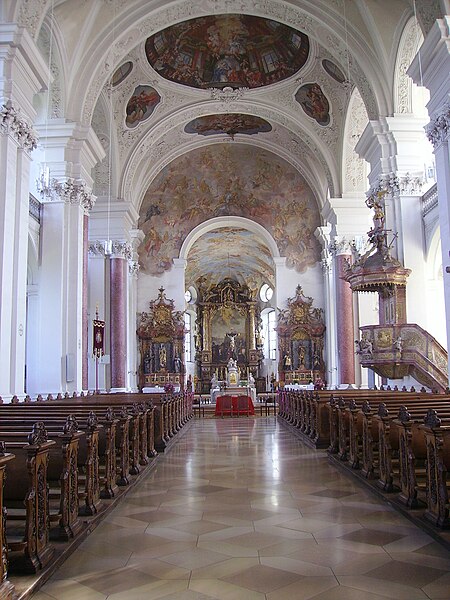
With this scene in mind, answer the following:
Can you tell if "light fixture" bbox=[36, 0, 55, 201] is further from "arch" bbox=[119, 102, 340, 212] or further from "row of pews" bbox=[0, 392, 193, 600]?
"row of pews" bbox=[0, 392, 193, 600]

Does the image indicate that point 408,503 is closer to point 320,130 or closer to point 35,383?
point 35,383

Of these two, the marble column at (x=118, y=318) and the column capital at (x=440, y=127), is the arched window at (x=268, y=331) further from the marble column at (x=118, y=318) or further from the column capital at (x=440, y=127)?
the column capital at (x=440, y=127)

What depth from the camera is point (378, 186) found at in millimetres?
13977

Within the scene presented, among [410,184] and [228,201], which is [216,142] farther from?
[410,184]

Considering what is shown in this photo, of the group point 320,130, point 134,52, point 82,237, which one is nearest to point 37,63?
point 82,237

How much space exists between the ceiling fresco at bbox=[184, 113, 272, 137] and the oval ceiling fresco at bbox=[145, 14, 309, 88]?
7.58 feet

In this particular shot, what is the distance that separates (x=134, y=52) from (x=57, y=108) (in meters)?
4.72

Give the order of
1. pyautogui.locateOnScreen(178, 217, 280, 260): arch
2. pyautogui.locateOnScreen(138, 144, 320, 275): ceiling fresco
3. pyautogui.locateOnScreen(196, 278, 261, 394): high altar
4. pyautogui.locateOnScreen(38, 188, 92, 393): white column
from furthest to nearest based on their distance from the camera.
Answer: pyautogui.locateOnScreen(196, 278, 261, 394): high altar, pyautogui.locateOnScreen(178, 217, 280, 260): arch, pyautogui.locateOnScreen(138, 144, 320, 275): ceiling fresco, pyautogui.locateOnScreen(38, 188, 92, 393): white column

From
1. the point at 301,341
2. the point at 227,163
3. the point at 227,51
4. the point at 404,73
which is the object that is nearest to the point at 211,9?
the point at 227,51

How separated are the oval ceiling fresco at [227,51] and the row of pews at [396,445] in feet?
38.8

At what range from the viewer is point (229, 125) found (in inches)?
883

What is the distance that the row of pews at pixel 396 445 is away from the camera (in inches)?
177

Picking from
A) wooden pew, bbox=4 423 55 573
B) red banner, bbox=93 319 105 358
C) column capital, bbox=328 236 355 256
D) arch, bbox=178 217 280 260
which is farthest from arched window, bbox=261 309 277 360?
wooden pew, bbox=4 423 55 573

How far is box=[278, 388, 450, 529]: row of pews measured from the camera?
449cm
